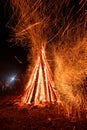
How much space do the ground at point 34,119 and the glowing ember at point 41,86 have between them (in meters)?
0.75

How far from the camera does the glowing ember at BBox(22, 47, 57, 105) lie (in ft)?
29.7

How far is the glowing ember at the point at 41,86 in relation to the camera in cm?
905

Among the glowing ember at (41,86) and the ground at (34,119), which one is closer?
the ground at (34,119)

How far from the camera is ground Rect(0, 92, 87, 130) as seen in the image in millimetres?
5713

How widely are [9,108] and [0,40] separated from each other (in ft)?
30.8

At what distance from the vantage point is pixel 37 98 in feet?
29.8

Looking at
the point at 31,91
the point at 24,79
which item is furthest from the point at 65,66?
the point at 24,79

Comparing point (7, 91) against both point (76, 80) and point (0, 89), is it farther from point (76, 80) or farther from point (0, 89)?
point (76, 80)

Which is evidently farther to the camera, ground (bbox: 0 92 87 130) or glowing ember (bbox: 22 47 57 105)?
glowing ember (bbox: 22 47 57 105)

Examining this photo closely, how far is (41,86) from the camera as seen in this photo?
9242 mm

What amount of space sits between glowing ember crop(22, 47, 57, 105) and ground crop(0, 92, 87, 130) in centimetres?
75

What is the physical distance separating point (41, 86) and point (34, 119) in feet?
9.21

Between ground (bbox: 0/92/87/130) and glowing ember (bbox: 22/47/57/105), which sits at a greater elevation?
glowing ember (bbox: 22/47/57/105)

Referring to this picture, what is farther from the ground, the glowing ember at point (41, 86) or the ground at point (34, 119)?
the glowing ember at point (41, 86)
